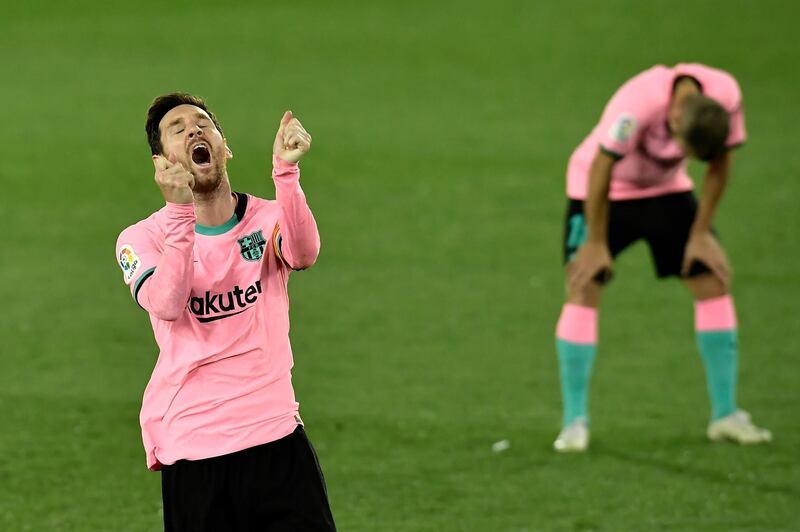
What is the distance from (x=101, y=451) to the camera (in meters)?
7.25

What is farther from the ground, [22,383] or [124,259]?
[124,259]

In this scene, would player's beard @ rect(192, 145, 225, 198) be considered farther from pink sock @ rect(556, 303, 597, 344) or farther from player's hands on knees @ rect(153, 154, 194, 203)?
pink sock @ rect(556, 303, 597, 344)

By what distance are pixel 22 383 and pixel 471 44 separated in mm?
12119

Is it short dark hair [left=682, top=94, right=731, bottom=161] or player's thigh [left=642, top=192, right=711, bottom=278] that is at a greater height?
short dark hair [left=682, top=94, right=731, bottom=161]

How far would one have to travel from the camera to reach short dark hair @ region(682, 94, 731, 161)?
263 inches

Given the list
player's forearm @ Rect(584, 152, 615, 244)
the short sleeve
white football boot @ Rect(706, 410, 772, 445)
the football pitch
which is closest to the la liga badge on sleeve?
the short sleeve

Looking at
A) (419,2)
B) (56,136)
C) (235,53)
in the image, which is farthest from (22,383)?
(419,2)

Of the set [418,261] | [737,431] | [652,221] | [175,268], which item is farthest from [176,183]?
[418,261]

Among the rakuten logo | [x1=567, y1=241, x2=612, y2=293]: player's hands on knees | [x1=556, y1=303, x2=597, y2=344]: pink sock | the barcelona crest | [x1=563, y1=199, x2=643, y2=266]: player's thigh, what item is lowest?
[x1=556, y1=303, x2=597, y2=344]: pink sock

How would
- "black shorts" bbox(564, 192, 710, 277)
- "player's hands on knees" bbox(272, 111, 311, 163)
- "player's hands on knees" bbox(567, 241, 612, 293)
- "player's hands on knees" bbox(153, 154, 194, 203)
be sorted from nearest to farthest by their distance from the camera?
1. "player's hands on knees" bbox(153, 154, 194, 203)
2. "player's hands on knees" bbox(272, 111, 311, 163)
3. "player's hands on knees" bbox(567, 241, 612, 293)
4. "black shorts" bbox(564, 192, 710, 277)

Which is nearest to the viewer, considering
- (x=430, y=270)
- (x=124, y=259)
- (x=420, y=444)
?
(x=124, y=259)

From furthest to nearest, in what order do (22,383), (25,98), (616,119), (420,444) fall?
(25,98), (22,383), (420,444), (616,119)

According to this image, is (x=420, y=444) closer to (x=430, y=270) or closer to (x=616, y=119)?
(x=616, y=119)

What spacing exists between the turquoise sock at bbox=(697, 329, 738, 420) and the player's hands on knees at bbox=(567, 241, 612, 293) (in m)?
0.64
